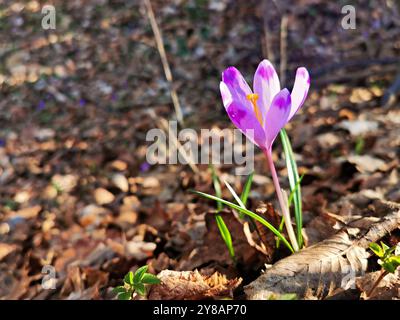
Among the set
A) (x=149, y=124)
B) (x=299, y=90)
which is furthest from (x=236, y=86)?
(x=149, y=124)

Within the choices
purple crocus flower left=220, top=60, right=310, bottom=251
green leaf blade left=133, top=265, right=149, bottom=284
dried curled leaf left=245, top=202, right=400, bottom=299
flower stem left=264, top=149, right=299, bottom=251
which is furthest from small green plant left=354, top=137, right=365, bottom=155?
green leaf blade left=133, top=265, right=149, bottom=284

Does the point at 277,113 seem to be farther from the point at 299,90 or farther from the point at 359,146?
the point at 359,146

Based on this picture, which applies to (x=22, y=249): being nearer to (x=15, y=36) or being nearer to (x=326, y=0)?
(x=15, y=36)

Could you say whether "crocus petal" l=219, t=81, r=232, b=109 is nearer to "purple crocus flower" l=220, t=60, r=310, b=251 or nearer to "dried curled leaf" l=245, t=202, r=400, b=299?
"purple crocus flower" l=220, t=60, r=310, b=251

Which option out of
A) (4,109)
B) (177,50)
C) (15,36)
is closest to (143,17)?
(177,50)

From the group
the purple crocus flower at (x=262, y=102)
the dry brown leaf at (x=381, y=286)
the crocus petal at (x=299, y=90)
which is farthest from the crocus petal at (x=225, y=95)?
the dry brown leaf at (x=381, y=286)

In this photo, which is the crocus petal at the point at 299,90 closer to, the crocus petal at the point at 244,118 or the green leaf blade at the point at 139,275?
the crocus petal at the point at 244,118

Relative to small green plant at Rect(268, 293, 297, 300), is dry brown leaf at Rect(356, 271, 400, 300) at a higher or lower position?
lower
